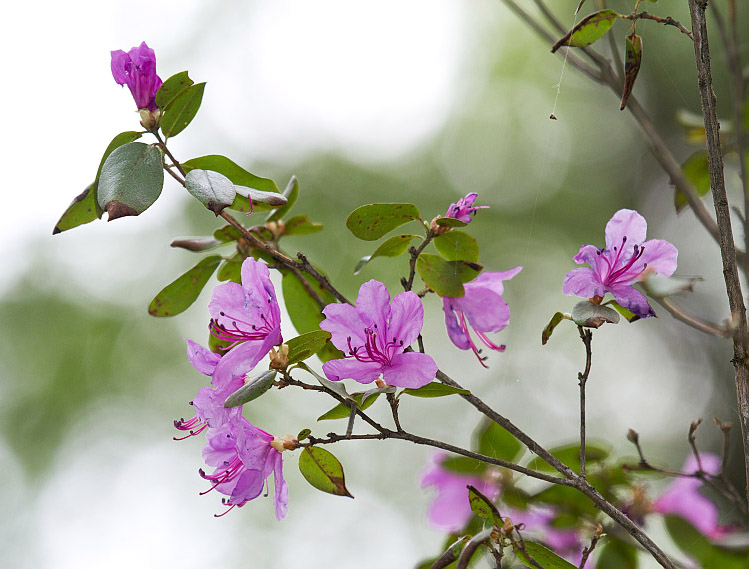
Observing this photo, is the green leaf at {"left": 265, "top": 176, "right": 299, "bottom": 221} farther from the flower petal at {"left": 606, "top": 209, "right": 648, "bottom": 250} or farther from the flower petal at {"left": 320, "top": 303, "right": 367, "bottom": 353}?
the flower petal at {"left": 606, "top": 209, "right": 648, "bottom": 250}

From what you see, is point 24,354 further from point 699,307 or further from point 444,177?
point 699,307

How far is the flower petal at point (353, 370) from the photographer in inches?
29.5

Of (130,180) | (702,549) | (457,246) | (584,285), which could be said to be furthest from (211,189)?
(702,549)

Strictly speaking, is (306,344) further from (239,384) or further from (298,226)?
(298,226)

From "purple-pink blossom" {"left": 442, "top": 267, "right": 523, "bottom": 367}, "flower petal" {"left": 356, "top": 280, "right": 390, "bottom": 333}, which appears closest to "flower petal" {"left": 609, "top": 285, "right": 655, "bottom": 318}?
"purple-pink blossom" {"left": 442, "top": 267, "right": 523, "bottom": 367}

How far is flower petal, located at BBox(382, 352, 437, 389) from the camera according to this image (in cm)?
74

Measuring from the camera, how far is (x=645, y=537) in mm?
696

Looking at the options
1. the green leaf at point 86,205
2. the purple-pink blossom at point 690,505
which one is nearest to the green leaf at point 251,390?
the green leaf at point 86,205

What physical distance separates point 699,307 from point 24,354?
4.01 metres

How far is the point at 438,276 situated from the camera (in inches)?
33.8

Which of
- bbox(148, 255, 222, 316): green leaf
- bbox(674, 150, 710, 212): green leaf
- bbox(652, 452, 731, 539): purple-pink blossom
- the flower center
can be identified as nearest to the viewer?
the flower center

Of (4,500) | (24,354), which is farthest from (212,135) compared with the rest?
(4,500)

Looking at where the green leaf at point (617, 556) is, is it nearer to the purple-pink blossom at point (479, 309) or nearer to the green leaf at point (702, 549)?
the green leaf at point (702, 549)

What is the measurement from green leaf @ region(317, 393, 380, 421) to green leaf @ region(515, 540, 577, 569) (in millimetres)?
218
